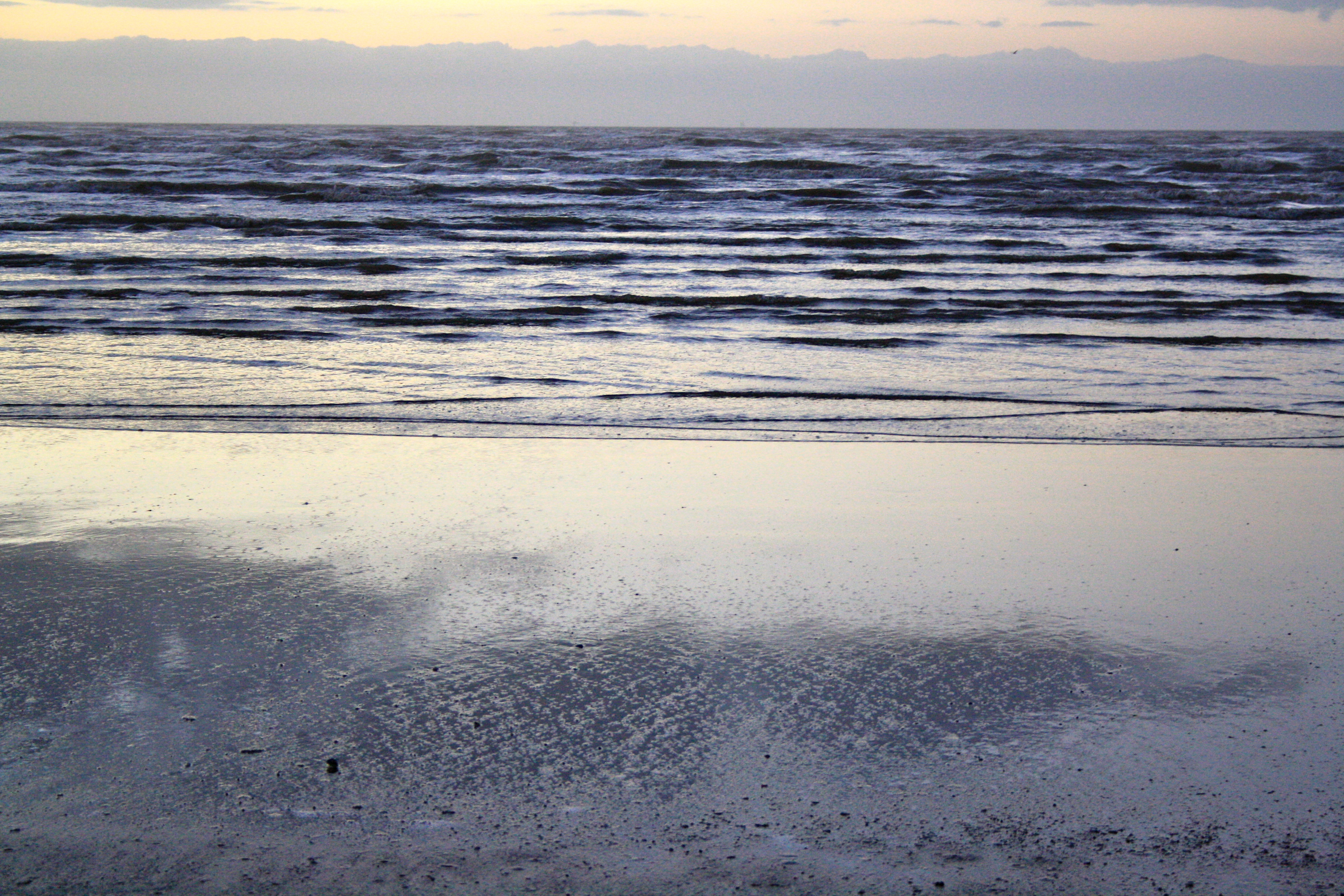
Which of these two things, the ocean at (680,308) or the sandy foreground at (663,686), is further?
the ocean at (680,308)

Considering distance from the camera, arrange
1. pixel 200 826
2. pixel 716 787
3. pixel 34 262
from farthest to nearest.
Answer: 1. pixel 34 262
2. pixel 716 787
3. pixel 200 826

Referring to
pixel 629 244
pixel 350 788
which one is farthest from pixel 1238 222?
pixel 350 788

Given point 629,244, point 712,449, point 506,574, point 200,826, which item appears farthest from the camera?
point 629,244

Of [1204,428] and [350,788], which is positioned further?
[1204,428]

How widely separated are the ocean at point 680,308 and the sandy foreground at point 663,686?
5.38 ft

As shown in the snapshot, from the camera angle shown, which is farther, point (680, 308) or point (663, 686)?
point (680, 308)

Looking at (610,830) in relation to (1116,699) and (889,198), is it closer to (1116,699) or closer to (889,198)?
(1116,699)

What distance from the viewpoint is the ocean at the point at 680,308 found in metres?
6.71

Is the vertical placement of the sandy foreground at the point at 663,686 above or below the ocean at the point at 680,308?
below

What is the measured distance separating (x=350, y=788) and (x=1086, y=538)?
116 inches

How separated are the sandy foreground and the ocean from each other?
1.64 meters

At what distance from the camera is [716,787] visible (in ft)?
8.27

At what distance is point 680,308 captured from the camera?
448 inches

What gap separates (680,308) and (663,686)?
864 cm
